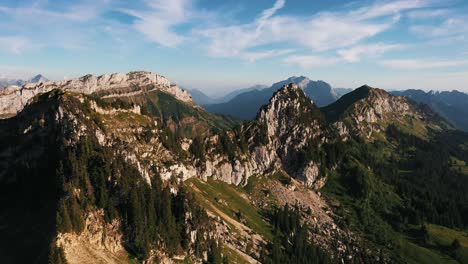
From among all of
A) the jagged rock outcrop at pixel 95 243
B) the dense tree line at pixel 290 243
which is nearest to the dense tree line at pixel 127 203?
the jagged rock outcrop at pixel 95 243

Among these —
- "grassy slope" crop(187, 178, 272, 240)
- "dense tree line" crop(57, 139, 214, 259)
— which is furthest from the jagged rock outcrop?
"grassy slope" crop(187, 178, 272, 240)

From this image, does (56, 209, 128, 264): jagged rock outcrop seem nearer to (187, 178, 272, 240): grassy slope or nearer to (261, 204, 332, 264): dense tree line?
(187, 178, 272, 240): grassy slope

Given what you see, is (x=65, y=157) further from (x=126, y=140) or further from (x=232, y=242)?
(x=232, y=242)

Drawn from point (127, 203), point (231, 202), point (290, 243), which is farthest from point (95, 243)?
point (290, 243)

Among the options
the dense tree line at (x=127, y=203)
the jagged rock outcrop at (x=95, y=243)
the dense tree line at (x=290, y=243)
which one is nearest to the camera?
the jagged rock outcrop at (x=95, y=243)

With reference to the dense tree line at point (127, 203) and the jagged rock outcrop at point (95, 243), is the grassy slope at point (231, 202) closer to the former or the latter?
the dense tree line at point (127, 203)

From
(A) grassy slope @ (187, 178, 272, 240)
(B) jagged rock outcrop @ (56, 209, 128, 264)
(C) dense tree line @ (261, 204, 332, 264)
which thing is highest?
(B) jagged rock outcrop @ (56, 209, 128, 264)

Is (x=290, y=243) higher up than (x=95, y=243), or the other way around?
(x=95, y=243)

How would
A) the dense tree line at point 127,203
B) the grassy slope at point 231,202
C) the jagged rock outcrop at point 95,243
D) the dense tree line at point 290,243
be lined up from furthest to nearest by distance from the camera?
the grassy slope at point 231,202 → the dense tree line at point 290,243 → the dense tree line at point 127,203 → the jagged rock outcrop at point 95,243

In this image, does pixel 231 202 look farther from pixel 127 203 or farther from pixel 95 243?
pixel 95 243

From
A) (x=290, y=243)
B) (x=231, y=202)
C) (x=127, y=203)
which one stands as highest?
(x=127, y=203)

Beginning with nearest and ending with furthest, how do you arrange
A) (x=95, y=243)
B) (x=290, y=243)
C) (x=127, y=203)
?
(x=95, y=243)
(x=127, y=203)
(x=290, y=243)
